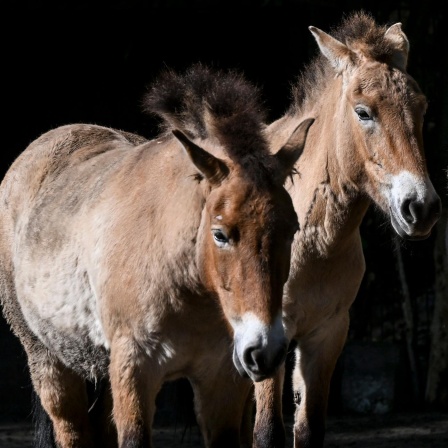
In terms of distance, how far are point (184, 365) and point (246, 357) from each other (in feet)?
2.52

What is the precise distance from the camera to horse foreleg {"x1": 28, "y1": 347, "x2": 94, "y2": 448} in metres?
5.53

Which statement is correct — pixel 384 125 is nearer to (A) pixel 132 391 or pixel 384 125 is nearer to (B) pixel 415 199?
(B) pixel 415 199

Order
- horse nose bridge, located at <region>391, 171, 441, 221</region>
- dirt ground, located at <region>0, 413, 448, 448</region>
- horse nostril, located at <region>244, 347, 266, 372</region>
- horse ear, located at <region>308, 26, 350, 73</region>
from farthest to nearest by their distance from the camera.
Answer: dirt ground, located at <region>0, 413, 448, 448</region> → horse ear, located at <region>308, 26, 350, 73</region> → horse nose bridge, located at <region>391, 171, 441, 221</region> → horse nostril, located at <region>244, 347, 266, 372</region>

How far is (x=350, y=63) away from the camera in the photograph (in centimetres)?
530

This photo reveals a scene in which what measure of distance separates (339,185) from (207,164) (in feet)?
4.25

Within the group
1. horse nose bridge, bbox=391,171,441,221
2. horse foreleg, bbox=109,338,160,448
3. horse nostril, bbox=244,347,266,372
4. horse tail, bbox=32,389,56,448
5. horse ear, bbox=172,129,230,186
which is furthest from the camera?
horse tail, bbox=32,389,56,448

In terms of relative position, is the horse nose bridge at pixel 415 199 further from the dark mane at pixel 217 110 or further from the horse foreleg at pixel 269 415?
the horse foreleg at pixel 269 415

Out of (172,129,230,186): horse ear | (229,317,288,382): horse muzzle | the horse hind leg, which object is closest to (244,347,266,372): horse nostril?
(229,317,288,382): horse muzzle

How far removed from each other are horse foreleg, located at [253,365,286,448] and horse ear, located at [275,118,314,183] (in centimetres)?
153

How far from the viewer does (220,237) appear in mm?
3971

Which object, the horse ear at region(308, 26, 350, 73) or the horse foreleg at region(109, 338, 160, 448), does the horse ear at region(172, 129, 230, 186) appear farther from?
the horse ear at region(308, 26, 350, 73)

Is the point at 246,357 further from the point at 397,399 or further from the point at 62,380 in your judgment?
the point at 397,399

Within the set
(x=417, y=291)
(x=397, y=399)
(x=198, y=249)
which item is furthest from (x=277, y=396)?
(x=417, y=291)

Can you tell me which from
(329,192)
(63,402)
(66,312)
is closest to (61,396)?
(63,402)
